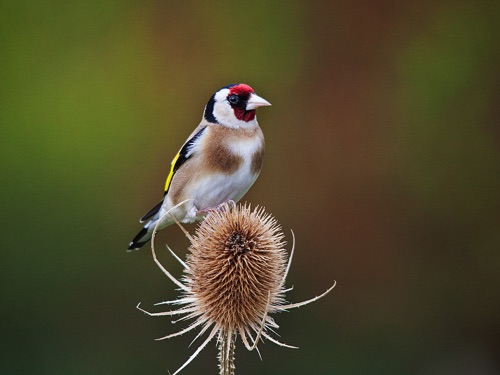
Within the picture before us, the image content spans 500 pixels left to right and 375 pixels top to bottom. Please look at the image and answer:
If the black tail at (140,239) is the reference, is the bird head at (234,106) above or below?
above

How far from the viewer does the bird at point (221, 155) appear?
3025 mm

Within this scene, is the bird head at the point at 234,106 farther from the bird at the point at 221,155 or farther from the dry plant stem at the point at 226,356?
the dry plant stem at the point at 226,356

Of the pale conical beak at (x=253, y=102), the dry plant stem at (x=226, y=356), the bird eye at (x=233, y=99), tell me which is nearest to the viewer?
the dry plant stem at (x=226, y=356)

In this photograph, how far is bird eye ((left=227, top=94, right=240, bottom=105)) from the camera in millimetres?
2937

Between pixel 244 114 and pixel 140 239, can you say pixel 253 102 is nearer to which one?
pixel 244 114

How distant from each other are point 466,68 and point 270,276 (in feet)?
12.0

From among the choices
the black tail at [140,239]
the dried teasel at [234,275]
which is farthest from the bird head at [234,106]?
the black tail at [140,239]

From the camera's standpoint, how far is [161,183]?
18.0ft

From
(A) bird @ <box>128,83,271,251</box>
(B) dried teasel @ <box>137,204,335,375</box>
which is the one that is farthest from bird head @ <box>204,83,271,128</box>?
(B) dried teasel @ <box>137,204,335,375</box>

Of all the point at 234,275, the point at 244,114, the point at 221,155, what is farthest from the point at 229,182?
the point at 234,275

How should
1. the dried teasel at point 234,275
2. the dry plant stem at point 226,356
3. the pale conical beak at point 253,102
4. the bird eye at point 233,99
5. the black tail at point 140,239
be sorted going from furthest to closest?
the black tail at point 140,239 < the bird eye at point 233,99 < the pale conical beak at point 253,102 < the dried teasel at point 234,275 < the dry plant stem at point 226,356

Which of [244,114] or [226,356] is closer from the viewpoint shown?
[226,356]

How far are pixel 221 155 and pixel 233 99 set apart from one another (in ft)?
0.76

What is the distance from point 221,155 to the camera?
→ 9.98 ft
